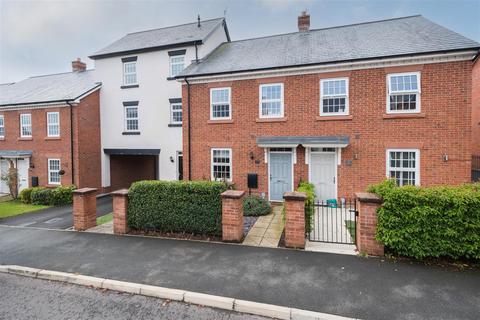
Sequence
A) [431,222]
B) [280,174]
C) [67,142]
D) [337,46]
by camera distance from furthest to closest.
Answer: [67,142]
[337,46]
[280,174]
[431,222]

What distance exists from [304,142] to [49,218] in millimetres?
11312

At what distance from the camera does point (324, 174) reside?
11.2 meters

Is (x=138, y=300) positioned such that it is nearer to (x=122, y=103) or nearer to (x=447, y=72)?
(x=447, y=72)

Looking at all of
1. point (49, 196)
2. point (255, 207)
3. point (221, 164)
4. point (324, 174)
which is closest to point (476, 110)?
point (324, 174)

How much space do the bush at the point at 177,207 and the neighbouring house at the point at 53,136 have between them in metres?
9.61

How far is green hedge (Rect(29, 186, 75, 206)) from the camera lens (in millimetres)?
13586

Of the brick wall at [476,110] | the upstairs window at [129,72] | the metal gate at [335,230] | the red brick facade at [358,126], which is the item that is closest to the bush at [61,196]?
the upstairs window at [129,72]

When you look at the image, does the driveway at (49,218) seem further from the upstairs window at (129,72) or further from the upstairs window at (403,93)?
the upstairs window at (403,93)

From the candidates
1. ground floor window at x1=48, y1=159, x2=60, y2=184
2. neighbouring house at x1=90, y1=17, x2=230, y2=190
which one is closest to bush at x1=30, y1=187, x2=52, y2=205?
ground floor window at x1=48, y1=159, x2=60, y2=184

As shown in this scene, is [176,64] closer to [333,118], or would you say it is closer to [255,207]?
[333,118]

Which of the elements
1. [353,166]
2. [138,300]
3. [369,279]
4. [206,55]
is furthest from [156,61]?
[369,279]

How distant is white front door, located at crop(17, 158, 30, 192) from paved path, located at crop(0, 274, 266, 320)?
Result: 48.5 ft

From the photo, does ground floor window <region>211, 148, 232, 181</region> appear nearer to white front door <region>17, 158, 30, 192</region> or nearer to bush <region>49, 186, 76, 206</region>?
bush <region>49, 186, 76, 206</region>

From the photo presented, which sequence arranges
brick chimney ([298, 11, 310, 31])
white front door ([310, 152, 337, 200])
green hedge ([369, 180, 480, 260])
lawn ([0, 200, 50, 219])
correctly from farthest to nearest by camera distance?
1. brick chimney ([298, 11, 310, 31])
2. lawn ([0, 200, 50, 219])
3. white front door ([310, 152, 337, 200])
4. green hedge ([369, 180, 480, 260])
